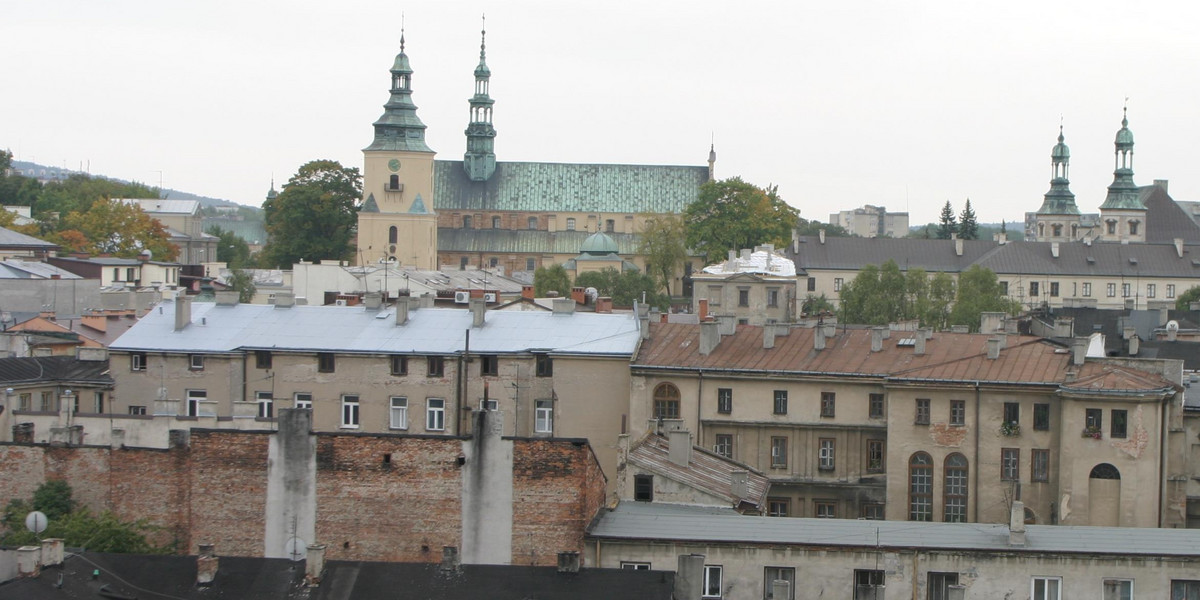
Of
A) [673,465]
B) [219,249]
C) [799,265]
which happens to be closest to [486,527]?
[673,465]

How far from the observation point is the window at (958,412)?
5381cm

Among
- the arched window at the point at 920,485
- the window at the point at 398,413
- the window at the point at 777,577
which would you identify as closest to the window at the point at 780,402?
the arched window at the point at 920,485

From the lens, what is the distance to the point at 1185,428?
54.0 meters

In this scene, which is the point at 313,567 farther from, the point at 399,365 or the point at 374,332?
the point at 374,332

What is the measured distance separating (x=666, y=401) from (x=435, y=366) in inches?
249

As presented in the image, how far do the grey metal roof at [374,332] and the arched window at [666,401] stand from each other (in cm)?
141

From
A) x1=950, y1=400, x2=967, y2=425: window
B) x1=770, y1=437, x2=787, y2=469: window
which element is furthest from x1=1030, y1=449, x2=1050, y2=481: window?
x1=770, y1=437, x2=787, y2=469: window

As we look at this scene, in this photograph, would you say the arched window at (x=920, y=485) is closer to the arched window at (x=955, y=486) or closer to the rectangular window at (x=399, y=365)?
the arched window at (x=955, y=486)

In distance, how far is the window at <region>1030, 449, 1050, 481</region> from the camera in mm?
52812

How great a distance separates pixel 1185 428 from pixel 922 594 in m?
18.9

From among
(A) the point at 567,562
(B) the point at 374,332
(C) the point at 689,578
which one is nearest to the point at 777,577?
(C) the point at 689,578

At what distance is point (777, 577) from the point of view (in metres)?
37.7

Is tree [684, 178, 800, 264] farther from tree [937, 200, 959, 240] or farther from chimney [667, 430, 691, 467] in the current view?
chimney [667, 430, 691, 467]

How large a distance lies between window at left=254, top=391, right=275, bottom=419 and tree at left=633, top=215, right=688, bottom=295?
257ft
